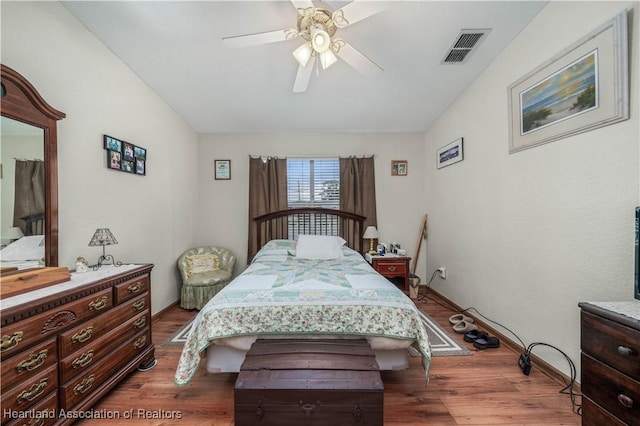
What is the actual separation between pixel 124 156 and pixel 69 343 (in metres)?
1.63

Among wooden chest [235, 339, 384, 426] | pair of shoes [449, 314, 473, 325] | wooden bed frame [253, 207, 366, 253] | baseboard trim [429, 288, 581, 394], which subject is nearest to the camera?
wooden chest [235, 339, 384, 426]

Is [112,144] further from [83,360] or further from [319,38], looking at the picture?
[319,38]

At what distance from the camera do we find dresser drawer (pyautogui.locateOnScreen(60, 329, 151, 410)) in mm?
1293

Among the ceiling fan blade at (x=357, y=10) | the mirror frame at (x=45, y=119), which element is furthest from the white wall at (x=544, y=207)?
the mirror frame at (x=45, y=119)

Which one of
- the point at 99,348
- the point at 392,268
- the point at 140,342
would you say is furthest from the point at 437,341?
the point at 99,348

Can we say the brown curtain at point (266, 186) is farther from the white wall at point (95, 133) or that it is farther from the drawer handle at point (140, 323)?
the drawer handle at point (140, 323)

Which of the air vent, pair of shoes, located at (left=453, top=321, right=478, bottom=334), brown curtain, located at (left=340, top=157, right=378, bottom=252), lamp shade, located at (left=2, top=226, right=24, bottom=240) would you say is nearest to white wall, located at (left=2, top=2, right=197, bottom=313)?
lamp shade, located at (left=2, top=226, right=24, bottom=240)

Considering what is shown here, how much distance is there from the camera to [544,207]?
1.84 m

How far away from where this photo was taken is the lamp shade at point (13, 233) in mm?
1361

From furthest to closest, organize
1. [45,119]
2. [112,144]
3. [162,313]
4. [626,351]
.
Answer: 1. [162,313]
2. [112,144]
3. [45,119]
4. [626,351]

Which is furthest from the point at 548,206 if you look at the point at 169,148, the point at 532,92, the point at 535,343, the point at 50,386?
the point at 169,148

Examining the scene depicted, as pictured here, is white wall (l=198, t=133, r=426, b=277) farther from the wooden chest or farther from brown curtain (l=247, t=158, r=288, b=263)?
the wooden chest

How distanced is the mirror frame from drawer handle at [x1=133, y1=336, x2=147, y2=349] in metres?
0.74

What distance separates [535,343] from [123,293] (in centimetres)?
300
